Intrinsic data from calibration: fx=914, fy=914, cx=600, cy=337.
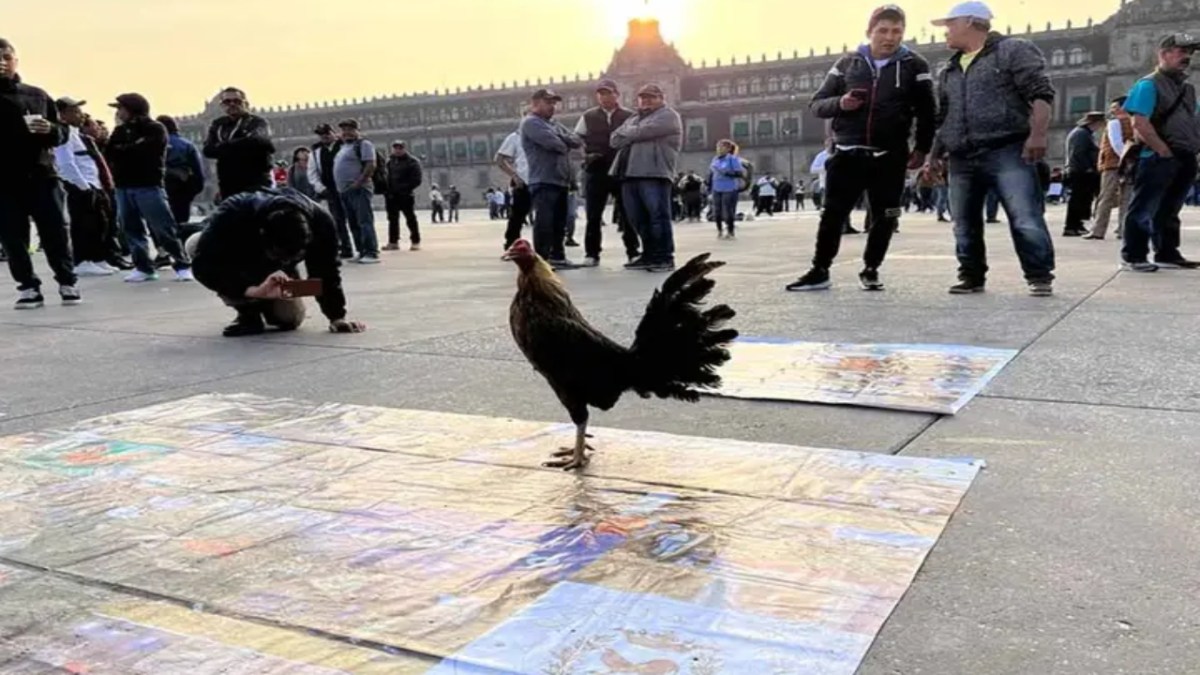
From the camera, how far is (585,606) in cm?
172

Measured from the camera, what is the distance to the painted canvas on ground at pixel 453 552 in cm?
159

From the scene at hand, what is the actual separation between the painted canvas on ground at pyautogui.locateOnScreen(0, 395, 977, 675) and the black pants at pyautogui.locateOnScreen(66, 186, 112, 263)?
8152 mm

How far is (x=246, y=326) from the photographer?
5.53 m

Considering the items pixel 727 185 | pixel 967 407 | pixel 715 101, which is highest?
pixel 715 101

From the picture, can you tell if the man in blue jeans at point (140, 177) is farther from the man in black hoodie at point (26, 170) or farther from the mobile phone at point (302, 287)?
the mobile phone at point (302, 287)

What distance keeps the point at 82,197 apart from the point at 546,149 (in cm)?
522

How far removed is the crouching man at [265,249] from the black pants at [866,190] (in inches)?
130

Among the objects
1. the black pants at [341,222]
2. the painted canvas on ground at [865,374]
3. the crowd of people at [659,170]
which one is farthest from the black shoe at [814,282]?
the black pants at [341,222]

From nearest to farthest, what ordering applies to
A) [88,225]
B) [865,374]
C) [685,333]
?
1. [685,333]
2. [865,374]
3. [88,225]

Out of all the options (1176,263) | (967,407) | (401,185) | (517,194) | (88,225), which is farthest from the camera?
(401,185)

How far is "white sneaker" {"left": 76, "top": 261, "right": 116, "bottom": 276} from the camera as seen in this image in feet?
34.7

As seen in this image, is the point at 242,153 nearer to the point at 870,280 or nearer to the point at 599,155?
the point at 599,155

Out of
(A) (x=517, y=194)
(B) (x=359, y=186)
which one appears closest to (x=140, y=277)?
(B) (x=359, y=186)

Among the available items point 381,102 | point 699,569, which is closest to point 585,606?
point 699,569
